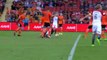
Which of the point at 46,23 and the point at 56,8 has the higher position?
the point at 56,8

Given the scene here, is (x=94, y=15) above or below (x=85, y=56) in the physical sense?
above

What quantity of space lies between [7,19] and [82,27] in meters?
8.69

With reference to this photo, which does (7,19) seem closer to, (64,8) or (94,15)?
A: (64,8)

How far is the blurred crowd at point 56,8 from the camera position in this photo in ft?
145

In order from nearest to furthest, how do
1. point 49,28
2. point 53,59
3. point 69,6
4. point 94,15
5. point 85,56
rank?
point 53,59 < point 85,56 < point 94,15 < point 49,28 < point 69,6

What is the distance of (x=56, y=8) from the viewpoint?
152 ft

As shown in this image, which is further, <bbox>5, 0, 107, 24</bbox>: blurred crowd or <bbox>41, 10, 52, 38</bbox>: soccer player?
<bbox>5, 0, 107, 24</bbox>: blurred crowd

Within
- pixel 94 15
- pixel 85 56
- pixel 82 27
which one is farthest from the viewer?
pixel 82 27

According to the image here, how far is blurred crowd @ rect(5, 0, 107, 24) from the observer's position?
145ft

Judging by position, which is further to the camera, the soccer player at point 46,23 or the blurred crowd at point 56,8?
the blurred crowd at point 56,8

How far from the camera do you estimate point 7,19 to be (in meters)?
44.9

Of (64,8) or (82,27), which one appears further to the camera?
(64,8)

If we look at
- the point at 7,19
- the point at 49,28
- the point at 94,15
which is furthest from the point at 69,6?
the point at 94,15

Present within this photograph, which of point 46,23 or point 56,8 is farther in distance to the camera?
point 56,8
